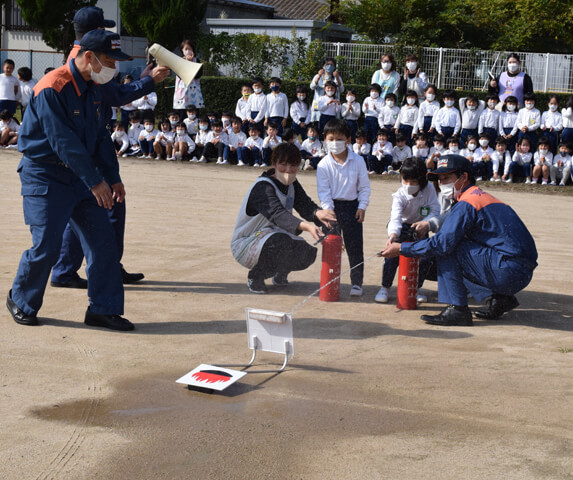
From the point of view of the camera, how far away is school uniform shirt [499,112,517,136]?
15281 millimetres

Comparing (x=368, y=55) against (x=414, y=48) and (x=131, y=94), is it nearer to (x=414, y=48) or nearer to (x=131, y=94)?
(x=414, y=48)

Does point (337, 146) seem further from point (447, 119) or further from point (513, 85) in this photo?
point (513, 85)

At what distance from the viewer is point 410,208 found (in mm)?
6770

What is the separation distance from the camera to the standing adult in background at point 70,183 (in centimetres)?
530

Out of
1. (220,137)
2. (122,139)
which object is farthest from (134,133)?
(220,137)

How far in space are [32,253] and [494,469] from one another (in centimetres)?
336

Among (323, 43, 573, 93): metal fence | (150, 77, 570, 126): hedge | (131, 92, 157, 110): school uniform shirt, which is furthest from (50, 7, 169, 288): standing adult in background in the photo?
(323, 43, 573, 93): metal fence

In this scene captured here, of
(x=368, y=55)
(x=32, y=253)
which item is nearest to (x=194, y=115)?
(x=368, y=55)

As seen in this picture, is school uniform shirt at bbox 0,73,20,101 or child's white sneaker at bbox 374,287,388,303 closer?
child's white sneaker at bbox 374,287,388,303

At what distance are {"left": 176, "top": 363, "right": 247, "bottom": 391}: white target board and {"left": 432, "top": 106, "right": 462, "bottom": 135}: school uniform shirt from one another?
38.6 ft

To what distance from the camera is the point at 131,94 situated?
618cm

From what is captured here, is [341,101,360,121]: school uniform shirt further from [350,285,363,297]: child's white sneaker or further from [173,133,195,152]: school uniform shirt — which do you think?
[350,285,363,297]: child's white sneaker

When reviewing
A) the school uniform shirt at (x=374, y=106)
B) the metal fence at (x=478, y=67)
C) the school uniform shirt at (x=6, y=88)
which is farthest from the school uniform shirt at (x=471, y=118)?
the school uniform shirt at (x=6, y=88)

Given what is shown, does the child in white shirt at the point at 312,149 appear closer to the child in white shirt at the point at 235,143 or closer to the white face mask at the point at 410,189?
the child in white shirt at the point at 235,143
